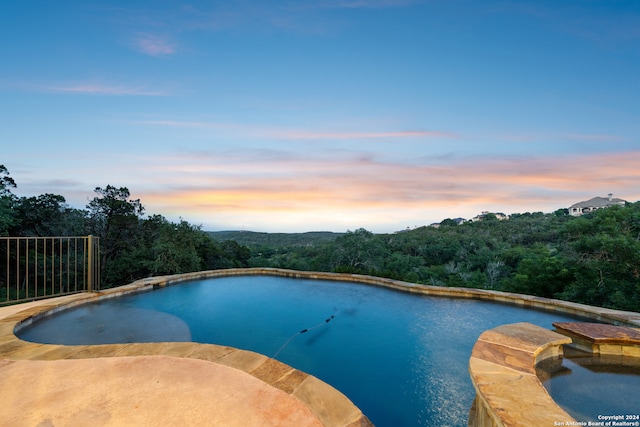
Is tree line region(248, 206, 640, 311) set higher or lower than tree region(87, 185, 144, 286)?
lower

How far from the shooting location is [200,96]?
8055mm

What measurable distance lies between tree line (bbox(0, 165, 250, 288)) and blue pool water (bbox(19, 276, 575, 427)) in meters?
5.60

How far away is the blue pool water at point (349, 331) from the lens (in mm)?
3049

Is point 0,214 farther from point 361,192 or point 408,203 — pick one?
point 408,203

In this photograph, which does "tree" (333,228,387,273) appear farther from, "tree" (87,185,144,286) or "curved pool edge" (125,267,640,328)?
"tree" (87,185,144,286)

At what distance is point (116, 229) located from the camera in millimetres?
14375

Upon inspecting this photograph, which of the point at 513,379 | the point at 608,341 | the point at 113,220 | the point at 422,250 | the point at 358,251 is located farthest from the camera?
the point at 422,250

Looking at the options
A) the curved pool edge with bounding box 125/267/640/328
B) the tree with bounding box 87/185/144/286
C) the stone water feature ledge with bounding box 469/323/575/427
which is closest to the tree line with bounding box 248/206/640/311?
the curved pool edge with bounding box 125/267/640/328

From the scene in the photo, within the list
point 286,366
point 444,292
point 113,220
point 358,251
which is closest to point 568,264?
point 444,292

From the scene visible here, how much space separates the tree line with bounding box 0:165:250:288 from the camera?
1220 cm

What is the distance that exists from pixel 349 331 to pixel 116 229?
14529 mm

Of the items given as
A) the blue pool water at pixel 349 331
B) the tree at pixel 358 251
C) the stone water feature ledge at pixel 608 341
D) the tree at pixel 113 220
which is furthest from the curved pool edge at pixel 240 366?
the tree at pixel 358 251

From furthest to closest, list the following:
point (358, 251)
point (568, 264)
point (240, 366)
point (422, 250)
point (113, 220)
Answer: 1. point (422, 250)
2. point (358, 251)
3. point (113, 220)
4. point (568, 264)
5. point (240, 366)

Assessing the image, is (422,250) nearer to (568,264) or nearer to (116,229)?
(568,264)
